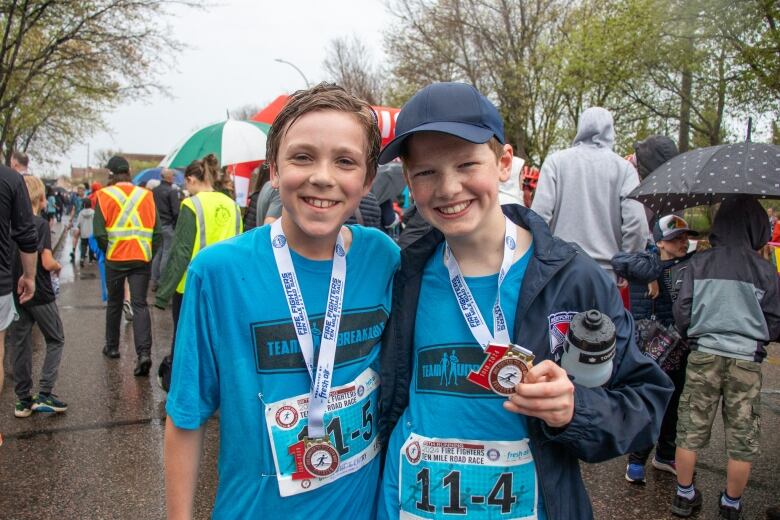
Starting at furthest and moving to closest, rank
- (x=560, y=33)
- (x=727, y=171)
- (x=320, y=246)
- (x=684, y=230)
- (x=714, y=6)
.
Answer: (x=560, y=33) < (x=714, y=6) < (x=684, y=230) < (x=727, y=171) < (x=320, y=246)

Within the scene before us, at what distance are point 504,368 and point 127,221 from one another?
5865mm

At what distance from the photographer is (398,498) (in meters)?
1.61

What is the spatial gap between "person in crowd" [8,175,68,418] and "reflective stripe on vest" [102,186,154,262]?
1.10 metres

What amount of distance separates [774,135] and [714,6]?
544cm

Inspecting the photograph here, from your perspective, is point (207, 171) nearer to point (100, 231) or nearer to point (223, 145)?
point (223, 145)

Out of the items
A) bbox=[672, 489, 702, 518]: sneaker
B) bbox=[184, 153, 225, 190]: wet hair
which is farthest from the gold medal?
bbox=[184, 153, 225, 190]: wet hair

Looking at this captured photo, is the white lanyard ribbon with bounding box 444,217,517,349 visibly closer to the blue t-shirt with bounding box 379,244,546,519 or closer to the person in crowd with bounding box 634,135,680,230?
the blue t-shirt with bounding box 379,244,546,519

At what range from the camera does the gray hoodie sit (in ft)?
13.9

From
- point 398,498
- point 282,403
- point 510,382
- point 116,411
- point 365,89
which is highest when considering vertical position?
point 365,89

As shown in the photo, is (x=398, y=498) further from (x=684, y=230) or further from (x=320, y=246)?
(x=684, y=230)

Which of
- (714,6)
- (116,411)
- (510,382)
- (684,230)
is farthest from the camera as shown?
Result: (714,6)

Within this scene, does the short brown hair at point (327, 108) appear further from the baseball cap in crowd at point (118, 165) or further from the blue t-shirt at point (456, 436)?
the baseball cap in crowd at point (118, 165)

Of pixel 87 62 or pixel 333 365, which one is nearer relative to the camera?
pixel 333 365

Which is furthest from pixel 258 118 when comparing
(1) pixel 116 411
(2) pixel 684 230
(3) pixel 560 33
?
(3) pixel 560 33
